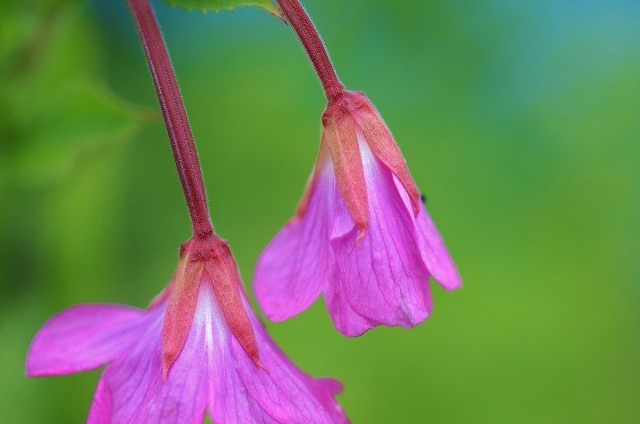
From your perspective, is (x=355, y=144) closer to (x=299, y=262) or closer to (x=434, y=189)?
(x=299, y=262)

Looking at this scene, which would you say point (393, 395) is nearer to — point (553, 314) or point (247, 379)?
point (553, 314)

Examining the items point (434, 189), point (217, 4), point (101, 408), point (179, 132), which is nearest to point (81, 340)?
point (101, 408)

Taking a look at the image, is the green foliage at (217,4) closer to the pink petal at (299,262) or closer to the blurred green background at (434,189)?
the pink petal at (299,262)

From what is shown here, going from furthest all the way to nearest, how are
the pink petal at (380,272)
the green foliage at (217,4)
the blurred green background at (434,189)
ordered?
the blurred green background at (434,189)
the green foliage at (217,4)
the pink petal at (380,272)

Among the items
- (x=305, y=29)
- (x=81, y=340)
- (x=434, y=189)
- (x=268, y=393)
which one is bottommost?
(x=268, y=393)

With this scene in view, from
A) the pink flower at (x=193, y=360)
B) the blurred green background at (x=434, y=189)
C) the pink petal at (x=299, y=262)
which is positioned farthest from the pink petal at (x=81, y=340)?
the blurred green background at (x=434, y=189)

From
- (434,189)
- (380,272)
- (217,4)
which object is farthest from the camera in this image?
(434,189)

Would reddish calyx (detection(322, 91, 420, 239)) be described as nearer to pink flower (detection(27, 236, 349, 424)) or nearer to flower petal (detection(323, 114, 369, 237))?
flower petal (detection(323, 114, 369, 237))

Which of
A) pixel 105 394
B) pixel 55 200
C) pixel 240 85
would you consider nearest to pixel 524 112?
pixel 240 85
